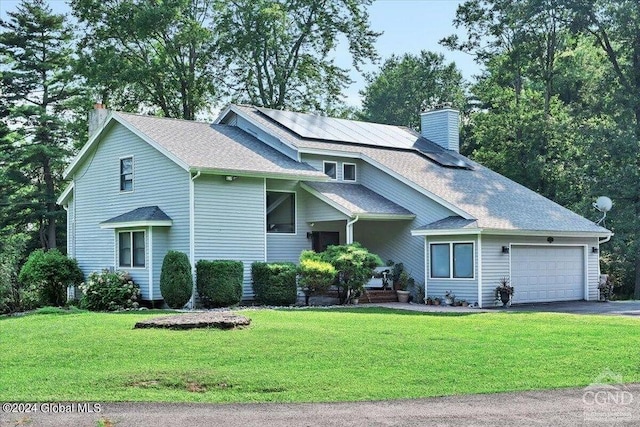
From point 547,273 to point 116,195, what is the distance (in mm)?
14088

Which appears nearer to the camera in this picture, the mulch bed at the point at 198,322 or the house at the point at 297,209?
the mulch bed at the point at 198,322

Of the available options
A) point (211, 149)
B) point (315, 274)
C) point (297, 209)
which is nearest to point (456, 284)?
point (315, 274)

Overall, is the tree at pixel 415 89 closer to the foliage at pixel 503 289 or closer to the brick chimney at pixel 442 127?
the brick chimney at pixel 442 127

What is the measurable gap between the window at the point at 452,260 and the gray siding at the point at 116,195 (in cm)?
747

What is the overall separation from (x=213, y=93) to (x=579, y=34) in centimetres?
1898

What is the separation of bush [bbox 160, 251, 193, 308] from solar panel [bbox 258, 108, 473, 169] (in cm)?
735

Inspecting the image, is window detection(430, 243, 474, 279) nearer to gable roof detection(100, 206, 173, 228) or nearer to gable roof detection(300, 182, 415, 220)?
gable roof detection(300, 182, 415, 220)

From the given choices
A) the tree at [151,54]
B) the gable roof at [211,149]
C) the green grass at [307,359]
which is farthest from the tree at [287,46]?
the green grass at [307,359]

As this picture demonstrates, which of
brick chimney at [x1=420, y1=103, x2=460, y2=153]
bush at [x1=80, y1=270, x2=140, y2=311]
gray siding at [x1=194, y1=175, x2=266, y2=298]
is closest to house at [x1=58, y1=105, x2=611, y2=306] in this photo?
gray siding at [x1=194, y1=175, x2=266, y2=298]

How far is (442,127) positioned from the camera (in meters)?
34.0

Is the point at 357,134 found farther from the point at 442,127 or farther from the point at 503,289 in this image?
the point at 503,289

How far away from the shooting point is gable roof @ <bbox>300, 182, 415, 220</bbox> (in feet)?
79.8

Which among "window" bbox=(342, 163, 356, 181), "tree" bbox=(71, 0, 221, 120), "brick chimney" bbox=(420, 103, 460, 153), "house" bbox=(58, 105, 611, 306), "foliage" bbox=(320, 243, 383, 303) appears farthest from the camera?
"tree" bbox=(71, 0, 221, 120)

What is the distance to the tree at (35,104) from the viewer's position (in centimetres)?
4003
